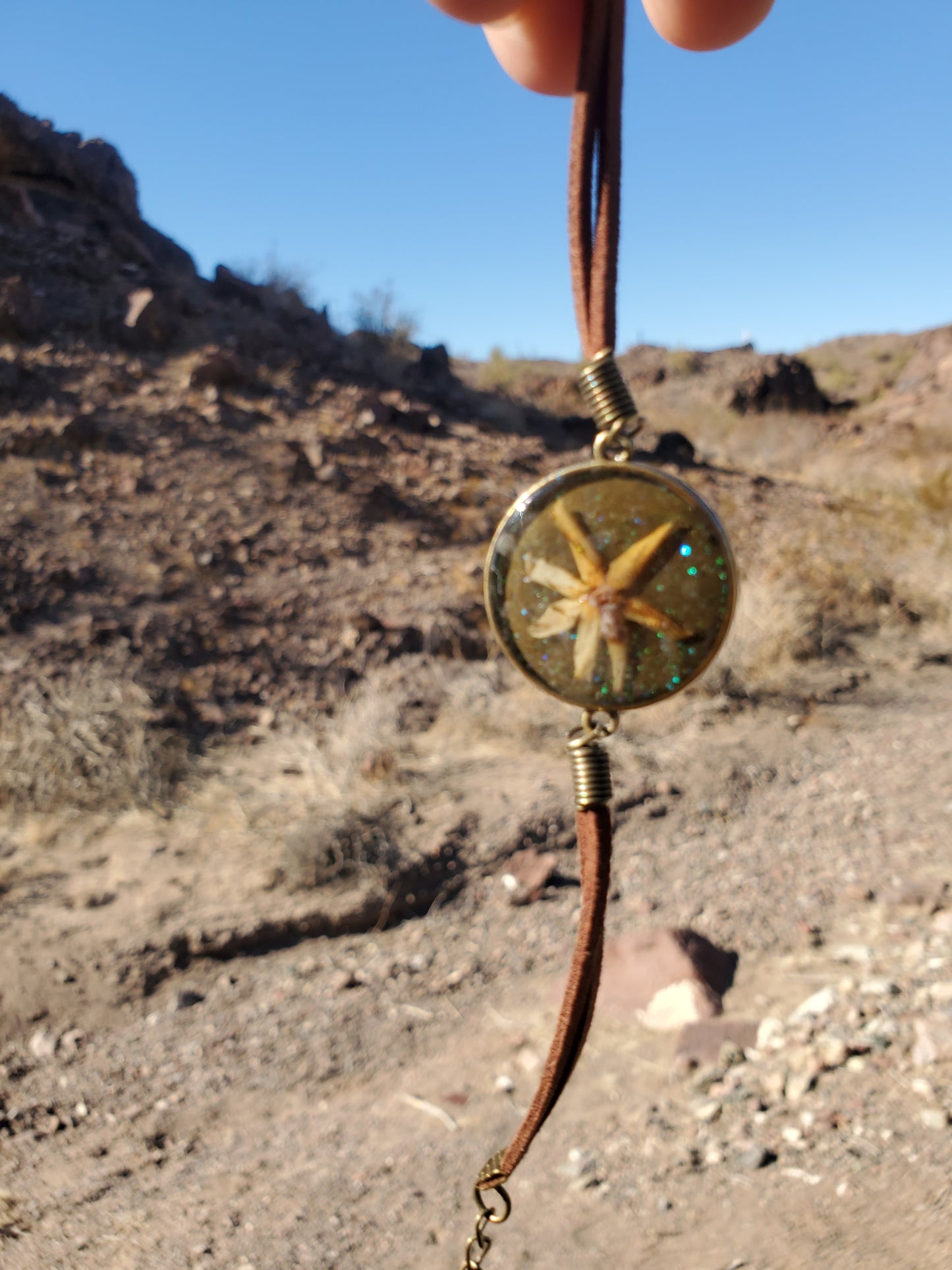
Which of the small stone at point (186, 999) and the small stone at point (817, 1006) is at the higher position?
the small stone at point (817, 1006)

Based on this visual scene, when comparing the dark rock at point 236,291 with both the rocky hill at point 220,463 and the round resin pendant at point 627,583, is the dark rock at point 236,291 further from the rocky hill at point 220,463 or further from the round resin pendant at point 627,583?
the round resin pendant at point 627,583

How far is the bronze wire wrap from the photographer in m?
1.10

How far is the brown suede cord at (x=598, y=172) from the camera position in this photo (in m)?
1.12

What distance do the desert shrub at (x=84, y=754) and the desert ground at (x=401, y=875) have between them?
0.07ft

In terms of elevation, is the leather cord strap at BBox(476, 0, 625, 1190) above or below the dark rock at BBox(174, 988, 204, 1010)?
above

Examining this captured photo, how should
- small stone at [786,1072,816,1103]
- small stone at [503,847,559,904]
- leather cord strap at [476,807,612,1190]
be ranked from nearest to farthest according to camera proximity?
1. leather cord strap at [476,807,612,1190]
2. small stone at [786,1072,816,1103]
3. small stone at [503,847,559,904]

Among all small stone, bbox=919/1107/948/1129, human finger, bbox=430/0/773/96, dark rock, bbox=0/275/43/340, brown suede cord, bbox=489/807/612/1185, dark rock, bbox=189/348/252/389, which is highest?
dark rock, bbox=0/275/43/340

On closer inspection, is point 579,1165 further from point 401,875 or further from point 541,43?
point 541,43

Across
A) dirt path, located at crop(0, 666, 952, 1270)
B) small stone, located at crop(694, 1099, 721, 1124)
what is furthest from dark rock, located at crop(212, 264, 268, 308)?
small stone, located at crop(694, 1099, 721, 1124)

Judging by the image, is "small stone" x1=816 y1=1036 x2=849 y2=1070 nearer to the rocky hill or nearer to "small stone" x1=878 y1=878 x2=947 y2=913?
"small stone" x1=878 y1=878 x2=947 y2=913

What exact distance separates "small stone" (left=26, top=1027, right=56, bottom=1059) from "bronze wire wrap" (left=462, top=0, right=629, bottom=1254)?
2433mm

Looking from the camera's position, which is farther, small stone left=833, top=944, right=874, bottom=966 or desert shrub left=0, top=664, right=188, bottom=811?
desert shrub left=0, top=664, right=188, bottom=811

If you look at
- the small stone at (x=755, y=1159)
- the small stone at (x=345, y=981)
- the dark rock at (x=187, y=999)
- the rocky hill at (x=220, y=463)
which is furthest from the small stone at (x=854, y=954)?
the rocky hill at (x=220, y=463)

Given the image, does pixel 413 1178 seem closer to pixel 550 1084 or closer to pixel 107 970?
pixel 550 1084
